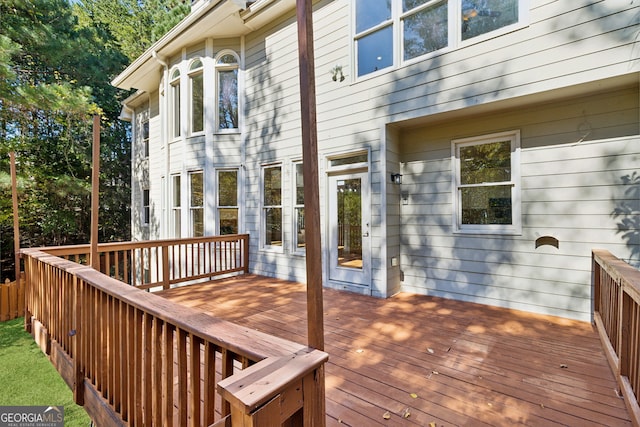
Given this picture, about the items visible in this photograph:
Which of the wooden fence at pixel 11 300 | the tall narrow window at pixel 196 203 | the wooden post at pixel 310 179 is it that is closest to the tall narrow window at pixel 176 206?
the tall narrow window at pixel 196 203

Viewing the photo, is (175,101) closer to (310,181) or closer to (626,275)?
(310,181)

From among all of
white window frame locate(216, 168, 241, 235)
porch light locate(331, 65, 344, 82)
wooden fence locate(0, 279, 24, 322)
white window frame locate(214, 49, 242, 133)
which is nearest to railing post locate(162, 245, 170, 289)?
white window frame locate(216, 168, 241, 235)

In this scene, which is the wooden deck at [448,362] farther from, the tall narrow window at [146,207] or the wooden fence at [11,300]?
the tall narrow window at [146,207]

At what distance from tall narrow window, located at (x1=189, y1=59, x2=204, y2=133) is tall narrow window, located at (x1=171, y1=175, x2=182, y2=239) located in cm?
139

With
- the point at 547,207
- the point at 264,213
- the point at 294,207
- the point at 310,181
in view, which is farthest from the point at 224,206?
the point at 310,181

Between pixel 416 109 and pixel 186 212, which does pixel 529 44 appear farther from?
pixel 186 212

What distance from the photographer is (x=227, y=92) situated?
6.61 m

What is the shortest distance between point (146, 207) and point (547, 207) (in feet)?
35.0

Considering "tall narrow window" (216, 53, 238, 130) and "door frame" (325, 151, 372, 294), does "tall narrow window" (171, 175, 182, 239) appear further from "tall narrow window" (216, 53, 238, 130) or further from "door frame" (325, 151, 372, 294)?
"door frame" (325, 151, 372, 294)

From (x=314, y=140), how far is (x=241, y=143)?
18.4 ft

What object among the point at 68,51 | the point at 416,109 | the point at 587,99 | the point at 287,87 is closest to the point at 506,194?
the point at 587,99

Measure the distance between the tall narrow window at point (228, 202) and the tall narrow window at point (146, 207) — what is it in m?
4.68

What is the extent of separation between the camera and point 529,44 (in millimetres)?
3471

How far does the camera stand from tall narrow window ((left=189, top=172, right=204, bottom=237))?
6809mm
